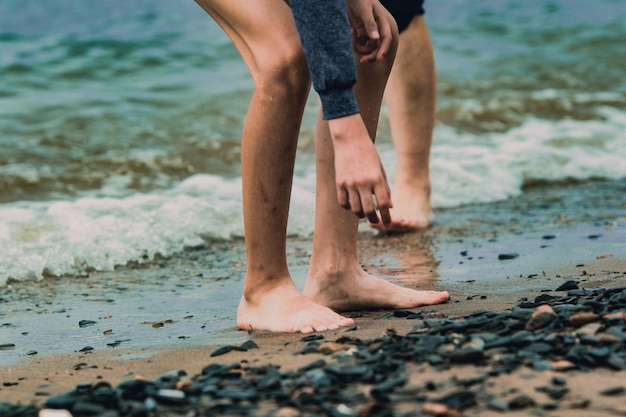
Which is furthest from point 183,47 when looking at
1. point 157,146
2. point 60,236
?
point 60,236

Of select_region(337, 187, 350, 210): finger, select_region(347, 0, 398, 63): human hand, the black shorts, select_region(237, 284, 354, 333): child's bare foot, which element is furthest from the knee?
the black shorts

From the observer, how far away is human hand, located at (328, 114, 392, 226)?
2180 millimetres

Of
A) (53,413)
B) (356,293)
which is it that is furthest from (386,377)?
(356,293)

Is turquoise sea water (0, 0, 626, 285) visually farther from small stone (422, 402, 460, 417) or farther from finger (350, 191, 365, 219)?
small stone (422, 402, 460, 417)

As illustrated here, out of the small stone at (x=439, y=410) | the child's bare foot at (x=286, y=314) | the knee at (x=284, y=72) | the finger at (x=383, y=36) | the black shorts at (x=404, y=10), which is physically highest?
the black shorts at (x=404, y=10)

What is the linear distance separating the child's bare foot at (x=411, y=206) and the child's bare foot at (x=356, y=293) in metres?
1.65

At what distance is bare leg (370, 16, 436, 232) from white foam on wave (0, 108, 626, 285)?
575mm

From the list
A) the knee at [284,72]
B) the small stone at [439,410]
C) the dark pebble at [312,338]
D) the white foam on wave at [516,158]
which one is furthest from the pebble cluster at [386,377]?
the white foam on wave at [516,158]

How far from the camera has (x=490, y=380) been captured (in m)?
1.81

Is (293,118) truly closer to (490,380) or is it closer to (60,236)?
(490,380)

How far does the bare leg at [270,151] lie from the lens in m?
2.45

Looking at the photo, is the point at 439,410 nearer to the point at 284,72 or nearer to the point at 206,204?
the point at 284,72

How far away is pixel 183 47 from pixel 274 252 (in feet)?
32.7

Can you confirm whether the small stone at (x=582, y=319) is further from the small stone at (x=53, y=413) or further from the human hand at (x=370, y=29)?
the small stone at (x=53, y=413)
